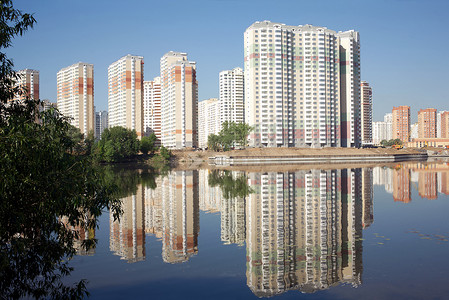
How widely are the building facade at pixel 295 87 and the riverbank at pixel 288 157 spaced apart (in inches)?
523

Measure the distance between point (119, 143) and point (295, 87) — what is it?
71.4 m

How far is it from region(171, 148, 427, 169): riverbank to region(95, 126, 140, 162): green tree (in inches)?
628

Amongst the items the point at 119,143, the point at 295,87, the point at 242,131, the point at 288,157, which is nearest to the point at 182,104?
the point at 242,131

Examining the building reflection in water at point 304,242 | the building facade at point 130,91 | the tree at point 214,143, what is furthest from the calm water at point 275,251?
the building facade at point 130,91

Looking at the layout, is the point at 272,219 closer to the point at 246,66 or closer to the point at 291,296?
the point at 291,296

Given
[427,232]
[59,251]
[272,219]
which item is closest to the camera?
[59,251]

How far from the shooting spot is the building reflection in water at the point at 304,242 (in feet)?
53.1

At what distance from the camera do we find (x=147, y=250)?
70.9ft

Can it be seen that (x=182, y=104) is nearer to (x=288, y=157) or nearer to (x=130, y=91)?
(x=130, y=91)

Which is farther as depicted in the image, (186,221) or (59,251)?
(186,221)

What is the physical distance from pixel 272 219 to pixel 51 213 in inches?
751

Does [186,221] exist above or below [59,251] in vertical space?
below

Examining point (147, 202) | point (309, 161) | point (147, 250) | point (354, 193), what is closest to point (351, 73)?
point (309, 161)

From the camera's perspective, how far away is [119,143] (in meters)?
127
